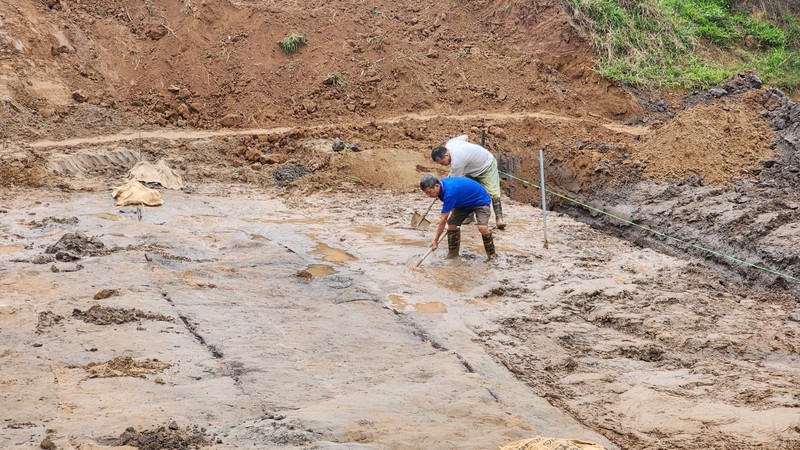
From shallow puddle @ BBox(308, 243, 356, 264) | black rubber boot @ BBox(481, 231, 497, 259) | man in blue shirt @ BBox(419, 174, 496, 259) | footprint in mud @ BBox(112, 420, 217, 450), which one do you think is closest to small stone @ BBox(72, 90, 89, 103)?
shallow puddle @ BBox(308, 243, 356, 264)

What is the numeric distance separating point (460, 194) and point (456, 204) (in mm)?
132

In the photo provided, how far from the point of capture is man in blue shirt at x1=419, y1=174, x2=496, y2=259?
934cm

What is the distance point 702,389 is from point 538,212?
6199mm

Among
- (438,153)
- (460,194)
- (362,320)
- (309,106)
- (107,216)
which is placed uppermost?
(309,106)

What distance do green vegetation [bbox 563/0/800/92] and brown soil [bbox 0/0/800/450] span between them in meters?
0.65

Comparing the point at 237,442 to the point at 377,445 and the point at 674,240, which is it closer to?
the point at 377,445

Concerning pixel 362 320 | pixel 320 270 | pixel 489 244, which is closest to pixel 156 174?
pixel 320 270

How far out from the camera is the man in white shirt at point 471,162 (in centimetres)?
1069

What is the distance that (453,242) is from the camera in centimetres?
997

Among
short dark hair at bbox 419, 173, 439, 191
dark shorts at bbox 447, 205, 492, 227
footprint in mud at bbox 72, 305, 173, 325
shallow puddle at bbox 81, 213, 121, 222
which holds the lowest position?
footprint in mud at bbox 72, 305, 173, 325

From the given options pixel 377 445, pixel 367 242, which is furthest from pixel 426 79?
pixel 377 445

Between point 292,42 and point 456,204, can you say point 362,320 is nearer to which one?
point 456,204

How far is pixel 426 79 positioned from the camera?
1605 cm

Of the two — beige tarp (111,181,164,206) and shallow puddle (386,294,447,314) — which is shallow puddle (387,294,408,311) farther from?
beige tarp (111,181,164,206)
